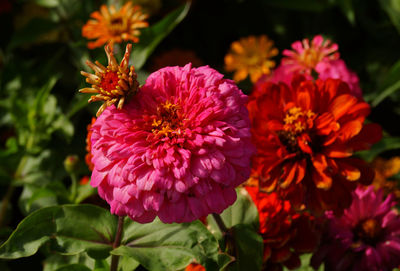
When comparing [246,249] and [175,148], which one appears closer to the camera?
[175,148]

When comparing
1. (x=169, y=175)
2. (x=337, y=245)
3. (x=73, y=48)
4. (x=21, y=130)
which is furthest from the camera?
(x=73, y=48)

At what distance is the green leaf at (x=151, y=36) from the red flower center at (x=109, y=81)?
1.58 feet

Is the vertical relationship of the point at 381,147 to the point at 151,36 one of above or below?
below

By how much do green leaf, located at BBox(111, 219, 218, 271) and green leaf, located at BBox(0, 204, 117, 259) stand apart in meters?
0.05

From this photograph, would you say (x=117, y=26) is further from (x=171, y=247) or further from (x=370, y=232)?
(x=370, y=232)

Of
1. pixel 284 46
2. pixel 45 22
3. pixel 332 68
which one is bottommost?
pixel 284 46

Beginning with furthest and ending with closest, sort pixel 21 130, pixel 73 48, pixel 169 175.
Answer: pixel 73 48
pixel 21 130
pixel 169 175

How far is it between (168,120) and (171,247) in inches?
9.3

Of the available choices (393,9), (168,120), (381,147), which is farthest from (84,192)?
(393,9)

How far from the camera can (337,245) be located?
2.95 feet

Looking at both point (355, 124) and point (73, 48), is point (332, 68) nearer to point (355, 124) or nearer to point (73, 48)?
point (355, 124)

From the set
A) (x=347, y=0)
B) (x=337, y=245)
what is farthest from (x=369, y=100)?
(x=337, y=245)

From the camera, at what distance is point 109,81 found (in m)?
0.62

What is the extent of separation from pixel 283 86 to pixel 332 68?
0.66 feet
